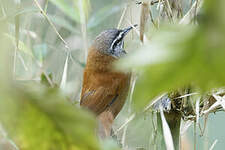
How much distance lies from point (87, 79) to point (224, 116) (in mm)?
1260

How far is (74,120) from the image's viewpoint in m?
0.23

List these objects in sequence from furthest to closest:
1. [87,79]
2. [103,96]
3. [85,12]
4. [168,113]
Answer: [87,79], [103,96], [85,12], [168,113]

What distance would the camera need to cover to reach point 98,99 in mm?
2912

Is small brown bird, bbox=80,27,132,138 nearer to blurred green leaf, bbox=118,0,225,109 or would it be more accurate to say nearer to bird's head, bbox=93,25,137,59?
bird's head, bbox=93,25,137,59

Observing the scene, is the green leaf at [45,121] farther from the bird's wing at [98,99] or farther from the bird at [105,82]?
the bird's wing at [98,99]

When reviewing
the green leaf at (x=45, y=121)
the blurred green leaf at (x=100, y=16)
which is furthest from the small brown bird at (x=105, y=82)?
the green leaf at (x=45, y=121)

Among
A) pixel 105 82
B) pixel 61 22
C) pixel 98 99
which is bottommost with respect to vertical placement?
pixel 98 99

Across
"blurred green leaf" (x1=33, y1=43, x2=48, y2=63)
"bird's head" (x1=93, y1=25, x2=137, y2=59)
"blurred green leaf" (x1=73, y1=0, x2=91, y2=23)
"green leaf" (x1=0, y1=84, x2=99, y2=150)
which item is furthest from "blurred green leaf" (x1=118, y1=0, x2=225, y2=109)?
"bird's head" (x1=93, y1=25, x2=137, y2=59)

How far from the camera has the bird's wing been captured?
285cm

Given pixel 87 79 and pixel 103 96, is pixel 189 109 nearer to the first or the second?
pixel 103 96

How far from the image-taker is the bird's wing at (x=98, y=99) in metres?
2.85

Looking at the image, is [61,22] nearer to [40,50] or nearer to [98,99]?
[40,50]

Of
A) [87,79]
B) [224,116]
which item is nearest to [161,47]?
[87,79]

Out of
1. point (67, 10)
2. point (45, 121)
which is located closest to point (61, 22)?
point (67, 10)
